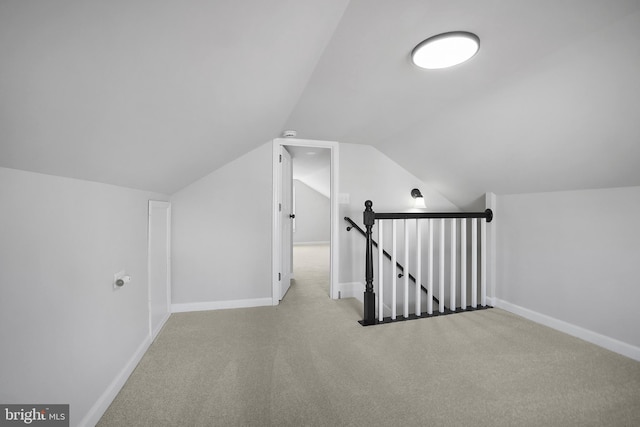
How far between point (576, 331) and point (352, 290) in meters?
1.95

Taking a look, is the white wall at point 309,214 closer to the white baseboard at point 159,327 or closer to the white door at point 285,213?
the white door at point 285,213

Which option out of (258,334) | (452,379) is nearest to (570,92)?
(452,379)

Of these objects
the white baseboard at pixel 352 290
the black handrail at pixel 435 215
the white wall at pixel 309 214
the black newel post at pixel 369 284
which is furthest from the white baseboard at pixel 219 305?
the white wall at pixel 309 214

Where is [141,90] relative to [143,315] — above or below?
above

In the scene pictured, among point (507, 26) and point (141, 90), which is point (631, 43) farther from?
point (141, 90)

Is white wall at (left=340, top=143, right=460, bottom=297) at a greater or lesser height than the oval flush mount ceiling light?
lesser

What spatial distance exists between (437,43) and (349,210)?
2.12 meters

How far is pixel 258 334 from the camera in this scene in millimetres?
2225

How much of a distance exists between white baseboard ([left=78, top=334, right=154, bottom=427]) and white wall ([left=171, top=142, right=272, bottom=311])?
3.05 feet

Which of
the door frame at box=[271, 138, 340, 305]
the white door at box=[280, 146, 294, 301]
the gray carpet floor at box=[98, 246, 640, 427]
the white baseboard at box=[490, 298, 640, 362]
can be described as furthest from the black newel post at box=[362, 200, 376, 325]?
the white baseboard at box=[490, 298, 640, 362]

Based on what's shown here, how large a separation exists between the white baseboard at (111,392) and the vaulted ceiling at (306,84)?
3.42 ft

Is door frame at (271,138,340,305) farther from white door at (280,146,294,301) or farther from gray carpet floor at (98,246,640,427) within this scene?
gray carpet floor at (98,246,640,427)

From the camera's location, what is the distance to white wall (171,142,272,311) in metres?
2.77

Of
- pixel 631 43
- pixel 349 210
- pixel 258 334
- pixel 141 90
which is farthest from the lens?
pixel 349 210
